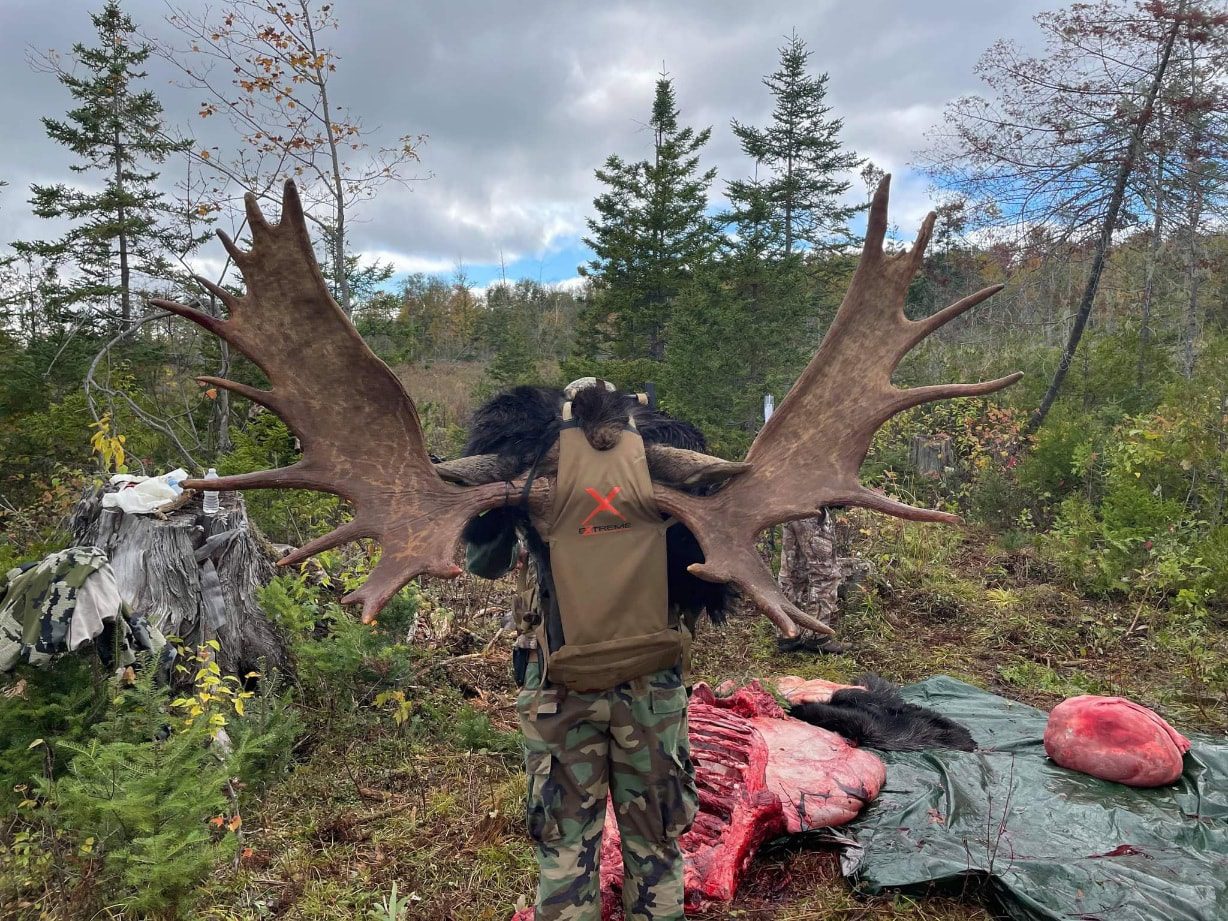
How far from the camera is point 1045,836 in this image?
284 centimetres

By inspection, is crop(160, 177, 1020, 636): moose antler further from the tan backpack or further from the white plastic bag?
the white plastic bag

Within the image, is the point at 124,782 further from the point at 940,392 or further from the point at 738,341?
the point at 738,341

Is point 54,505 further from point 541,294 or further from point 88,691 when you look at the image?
point 541,294

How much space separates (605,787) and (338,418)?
52.7 inches

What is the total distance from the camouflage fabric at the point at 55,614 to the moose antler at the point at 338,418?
230 cm

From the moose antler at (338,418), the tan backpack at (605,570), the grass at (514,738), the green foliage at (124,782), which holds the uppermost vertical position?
the moose antler at (338,418)

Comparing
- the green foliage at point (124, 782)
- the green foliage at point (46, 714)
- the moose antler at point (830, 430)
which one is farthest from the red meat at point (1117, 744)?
the green foliage at point (46, 714)

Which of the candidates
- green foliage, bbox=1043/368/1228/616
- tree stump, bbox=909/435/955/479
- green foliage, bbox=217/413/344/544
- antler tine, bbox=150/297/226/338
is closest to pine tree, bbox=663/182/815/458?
tree stump, bbox=909/435/955/479

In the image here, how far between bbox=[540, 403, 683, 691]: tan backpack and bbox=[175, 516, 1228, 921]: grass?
1279 mm

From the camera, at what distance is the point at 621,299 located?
17484 mm

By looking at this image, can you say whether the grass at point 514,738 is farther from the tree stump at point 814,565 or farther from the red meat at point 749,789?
the tree stump at point 814,565

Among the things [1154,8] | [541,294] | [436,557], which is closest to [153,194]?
[436,557]

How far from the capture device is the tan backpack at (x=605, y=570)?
187 centimetres

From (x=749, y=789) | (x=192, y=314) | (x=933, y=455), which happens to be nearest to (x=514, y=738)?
(x=749, y=789)
